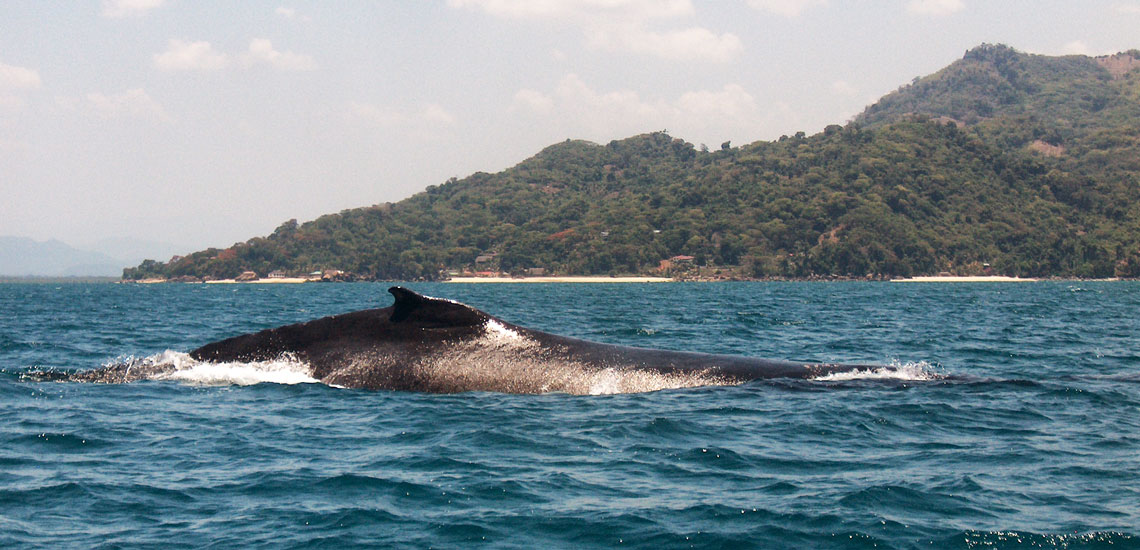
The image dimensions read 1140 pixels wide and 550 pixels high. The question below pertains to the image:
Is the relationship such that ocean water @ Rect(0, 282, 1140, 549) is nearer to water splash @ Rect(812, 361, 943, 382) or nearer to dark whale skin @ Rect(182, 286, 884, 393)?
water splash @ Rect(812, 361, 943, 382)

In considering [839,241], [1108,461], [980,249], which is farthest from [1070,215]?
[1108,461]

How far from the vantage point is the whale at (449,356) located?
554 inches

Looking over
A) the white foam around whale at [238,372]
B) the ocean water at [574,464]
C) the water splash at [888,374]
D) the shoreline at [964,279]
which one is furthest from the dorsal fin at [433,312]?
the shoreline at [964,279]

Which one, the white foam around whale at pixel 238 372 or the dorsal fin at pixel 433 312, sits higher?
the dorsal fin at pixel 433 312

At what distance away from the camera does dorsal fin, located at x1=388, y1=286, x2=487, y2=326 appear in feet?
45.9

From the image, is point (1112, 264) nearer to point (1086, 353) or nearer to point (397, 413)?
point (1086, 353)

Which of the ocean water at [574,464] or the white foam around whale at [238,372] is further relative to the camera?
the white foam around whale at [238,372]

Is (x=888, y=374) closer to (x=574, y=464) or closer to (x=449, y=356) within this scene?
(x=449, y=356)

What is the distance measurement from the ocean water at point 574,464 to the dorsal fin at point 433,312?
1284 mm

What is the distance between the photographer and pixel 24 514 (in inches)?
328

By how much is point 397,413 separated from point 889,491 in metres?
6.32

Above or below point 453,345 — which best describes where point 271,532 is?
below

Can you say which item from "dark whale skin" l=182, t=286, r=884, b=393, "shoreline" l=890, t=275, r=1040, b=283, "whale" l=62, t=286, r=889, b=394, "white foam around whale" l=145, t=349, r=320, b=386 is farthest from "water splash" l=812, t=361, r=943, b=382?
"shoreline" l=890, t=275, r=1040, b=283

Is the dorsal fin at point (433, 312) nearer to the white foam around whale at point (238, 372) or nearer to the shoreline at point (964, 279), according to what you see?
the white foam around whale at point (238, 372)
